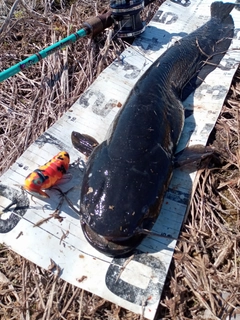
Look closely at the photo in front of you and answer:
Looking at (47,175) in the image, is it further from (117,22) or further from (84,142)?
(117,22)

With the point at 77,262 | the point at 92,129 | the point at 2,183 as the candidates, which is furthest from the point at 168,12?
the point at 77,262

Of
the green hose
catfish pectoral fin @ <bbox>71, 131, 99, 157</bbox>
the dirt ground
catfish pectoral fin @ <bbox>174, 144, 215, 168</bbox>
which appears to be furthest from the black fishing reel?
catfish pectoral fin @ <bbox>174, 144, 215, 168</bbox>

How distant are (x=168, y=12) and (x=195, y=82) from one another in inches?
39.1

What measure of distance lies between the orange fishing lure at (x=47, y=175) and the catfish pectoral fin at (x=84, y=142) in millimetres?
130

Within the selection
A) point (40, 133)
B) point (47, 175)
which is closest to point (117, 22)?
point (40, 133)

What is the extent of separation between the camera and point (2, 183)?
256cm

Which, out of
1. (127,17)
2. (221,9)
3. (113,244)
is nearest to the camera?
(113,244)

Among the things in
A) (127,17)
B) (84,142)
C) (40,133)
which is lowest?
(40,133)

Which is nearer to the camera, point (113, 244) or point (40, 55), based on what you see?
point (113, 244)

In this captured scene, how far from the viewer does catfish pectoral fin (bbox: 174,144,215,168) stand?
101 inches

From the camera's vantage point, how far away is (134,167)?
2238 mm

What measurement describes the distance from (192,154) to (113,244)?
0.78 m

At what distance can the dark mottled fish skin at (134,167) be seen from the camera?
209 centimetres

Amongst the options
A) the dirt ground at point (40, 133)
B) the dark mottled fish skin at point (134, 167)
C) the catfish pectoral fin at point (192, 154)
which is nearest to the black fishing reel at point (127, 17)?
the dirt ground at point (40, 133)
